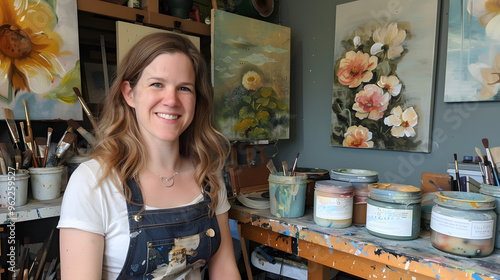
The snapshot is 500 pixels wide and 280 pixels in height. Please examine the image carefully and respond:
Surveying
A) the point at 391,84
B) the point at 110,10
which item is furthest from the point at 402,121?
the point at 110,10

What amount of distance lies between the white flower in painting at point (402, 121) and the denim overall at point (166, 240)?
1141mm

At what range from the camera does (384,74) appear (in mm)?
1705

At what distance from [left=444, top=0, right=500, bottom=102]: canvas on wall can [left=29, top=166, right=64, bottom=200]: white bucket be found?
1.70m

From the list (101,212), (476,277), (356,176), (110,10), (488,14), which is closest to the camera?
(476,277)

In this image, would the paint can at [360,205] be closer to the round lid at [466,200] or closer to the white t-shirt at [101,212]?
the round lid at [466,200]

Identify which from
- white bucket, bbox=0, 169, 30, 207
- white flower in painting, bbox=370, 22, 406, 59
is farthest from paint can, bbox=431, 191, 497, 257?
white bucket, bbox=0, 169, 30, 207

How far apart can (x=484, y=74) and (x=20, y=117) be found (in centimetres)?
190

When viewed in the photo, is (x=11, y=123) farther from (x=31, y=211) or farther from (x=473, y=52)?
(x=473, y=52)

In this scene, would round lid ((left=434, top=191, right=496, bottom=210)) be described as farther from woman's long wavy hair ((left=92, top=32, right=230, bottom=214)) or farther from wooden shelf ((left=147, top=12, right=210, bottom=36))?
wooden shelf ((left=147, top=12, right=210, bottom=36))

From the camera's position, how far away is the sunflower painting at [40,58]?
1213mm

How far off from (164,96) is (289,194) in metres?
0.51

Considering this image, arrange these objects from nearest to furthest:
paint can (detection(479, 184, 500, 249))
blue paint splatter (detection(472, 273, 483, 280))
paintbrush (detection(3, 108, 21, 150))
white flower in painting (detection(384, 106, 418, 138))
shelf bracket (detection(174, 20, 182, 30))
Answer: blue paint splatter (detection(472, 273, 483, 280)), paint can (detection(479, 184, 500, 249)), paintbrush (detection(3, 108, 21, 150)), white flower in painting (detection(384, 106, 418, 138)), shelf bracket (detection(174, 20, 182, 30))

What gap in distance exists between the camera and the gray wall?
148cm

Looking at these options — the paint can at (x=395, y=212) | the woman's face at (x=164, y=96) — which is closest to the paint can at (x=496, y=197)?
the paint can at (x=395, y=212)
